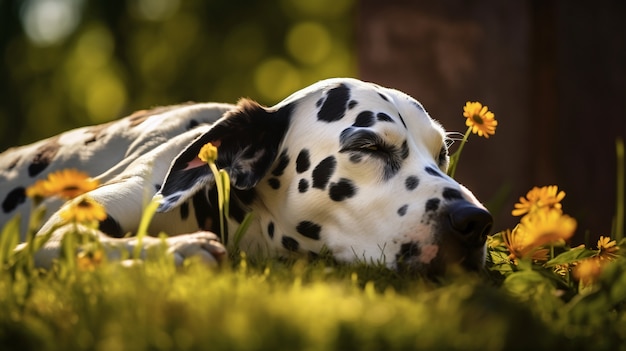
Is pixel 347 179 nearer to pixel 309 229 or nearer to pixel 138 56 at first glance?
pixel 309 229

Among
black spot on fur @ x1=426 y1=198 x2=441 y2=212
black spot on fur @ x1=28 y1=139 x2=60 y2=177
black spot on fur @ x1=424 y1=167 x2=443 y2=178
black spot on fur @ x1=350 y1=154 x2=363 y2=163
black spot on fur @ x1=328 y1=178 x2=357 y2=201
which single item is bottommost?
black spot on fur @ x1=28 y1=139 x2=60 y2=177

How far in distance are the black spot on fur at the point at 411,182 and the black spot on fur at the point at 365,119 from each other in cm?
33

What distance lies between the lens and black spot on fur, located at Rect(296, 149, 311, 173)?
3.60 metres

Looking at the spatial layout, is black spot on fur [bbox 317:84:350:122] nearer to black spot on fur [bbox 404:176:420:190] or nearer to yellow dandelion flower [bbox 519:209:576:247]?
black spot on fur [bbox 404:176:420:190]

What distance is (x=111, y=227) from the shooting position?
3.48 m

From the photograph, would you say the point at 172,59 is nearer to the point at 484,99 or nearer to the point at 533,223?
the point at 484,99

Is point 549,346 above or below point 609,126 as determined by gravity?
above

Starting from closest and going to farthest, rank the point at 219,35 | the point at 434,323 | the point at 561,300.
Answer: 1. the point at 434,323
2. the point at 561,300
3. the point at 219,35

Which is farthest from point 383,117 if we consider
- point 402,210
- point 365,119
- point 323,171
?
point 402,210

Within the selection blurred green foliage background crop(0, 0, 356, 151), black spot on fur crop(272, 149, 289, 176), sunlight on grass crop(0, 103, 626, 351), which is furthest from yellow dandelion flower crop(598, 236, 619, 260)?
blurred green foliage background crop(0, 0, 356, 151)

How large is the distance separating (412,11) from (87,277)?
6689mm

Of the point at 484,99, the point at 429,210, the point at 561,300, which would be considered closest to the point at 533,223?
the point at 561,300

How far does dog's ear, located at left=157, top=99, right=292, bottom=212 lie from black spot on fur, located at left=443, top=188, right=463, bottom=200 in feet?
2.84

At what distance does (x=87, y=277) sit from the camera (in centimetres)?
216
